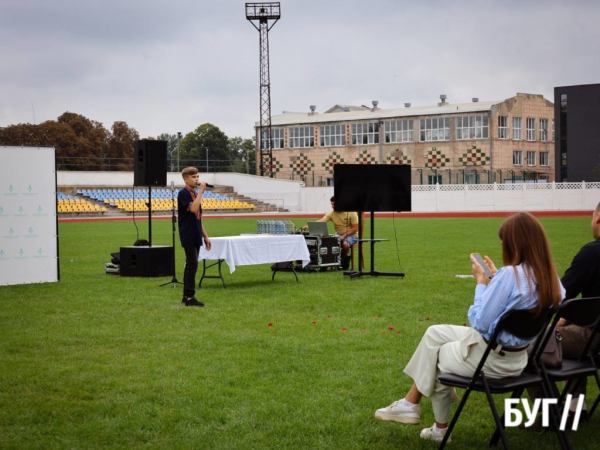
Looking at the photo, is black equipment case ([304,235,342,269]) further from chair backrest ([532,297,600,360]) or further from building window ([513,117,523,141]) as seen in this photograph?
building window ([513,117,523,141])

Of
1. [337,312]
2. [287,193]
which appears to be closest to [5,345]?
[337,312]

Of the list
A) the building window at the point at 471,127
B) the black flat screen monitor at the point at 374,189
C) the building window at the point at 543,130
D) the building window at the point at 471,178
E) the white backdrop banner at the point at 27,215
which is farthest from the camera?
the building window at the point at 543,130

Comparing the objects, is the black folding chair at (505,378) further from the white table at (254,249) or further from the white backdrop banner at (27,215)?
the white backdrop banner at (27,215)

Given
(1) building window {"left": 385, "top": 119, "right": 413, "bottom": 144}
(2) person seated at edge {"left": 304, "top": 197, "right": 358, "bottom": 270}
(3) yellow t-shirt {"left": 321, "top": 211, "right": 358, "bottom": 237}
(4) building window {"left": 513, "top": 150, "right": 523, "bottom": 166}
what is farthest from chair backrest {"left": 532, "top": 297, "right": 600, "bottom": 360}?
(1) building window {"left": 385, "top": 119, "right": 413, "bottom": 144}

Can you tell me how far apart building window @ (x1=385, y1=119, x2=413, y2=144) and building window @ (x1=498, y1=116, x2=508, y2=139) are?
8.39 m

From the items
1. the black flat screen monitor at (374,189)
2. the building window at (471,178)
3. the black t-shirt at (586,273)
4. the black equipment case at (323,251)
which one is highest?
the building window at (471,178)

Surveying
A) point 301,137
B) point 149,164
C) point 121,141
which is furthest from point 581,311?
point 121,141

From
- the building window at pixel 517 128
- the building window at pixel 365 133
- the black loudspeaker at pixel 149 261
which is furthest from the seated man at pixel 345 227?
the building window at pixel 365 133

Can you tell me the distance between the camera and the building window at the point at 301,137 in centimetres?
8006

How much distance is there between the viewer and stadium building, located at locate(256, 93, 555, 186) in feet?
223

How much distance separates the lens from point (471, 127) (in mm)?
69000

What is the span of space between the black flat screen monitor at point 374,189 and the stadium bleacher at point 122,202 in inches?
1581

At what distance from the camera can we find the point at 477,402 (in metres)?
6.36

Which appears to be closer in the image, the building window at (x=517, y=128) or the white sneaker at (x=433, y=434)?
the white sneaker at (x=433, y=434)
